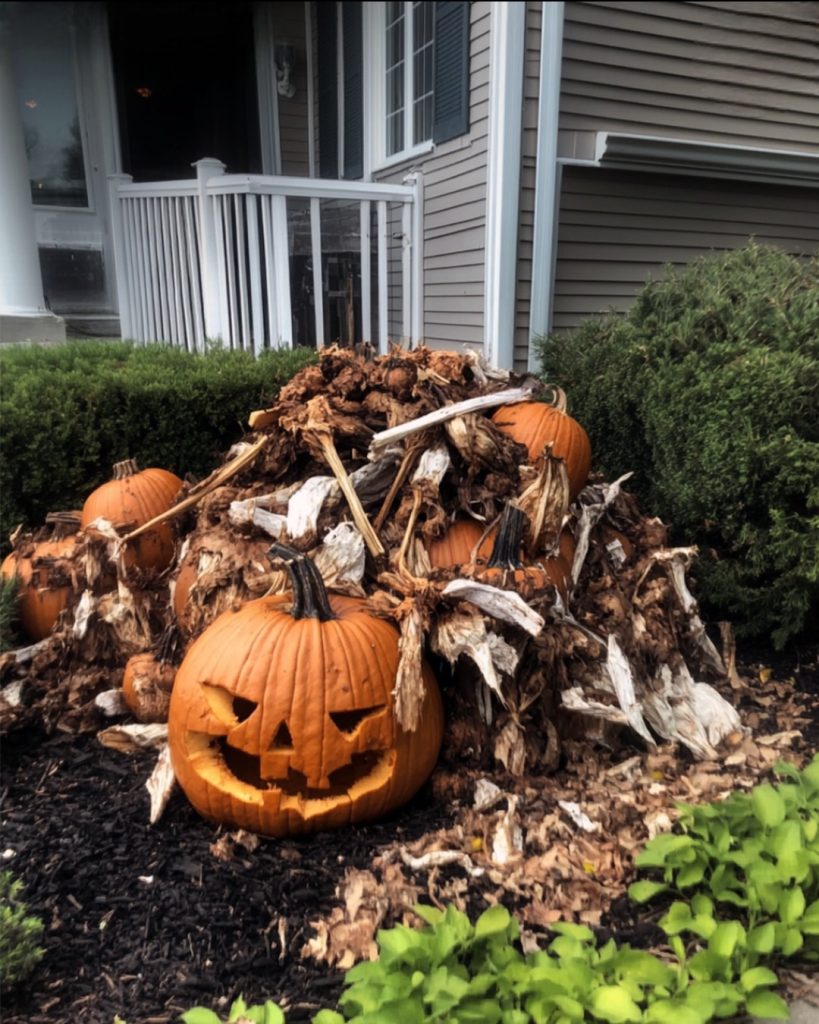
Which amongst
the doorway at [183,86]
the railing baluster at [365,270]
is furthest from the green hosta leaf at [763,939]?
the doorway at [183,86]

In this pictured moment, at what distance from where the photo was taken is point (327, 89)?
307 inches

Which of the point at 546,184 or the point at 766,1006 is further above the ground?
the point at 546,184

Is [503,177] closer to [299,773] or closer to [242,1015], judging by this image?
[299,773]

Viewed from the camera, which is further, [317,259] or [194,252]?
[194,252]

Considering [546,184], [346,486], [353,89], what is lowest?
[346,486]

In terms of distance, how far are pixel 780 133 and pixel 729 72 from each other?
0.65 metres

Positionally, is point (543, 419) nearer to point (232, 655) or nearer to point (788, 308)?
point (788, 308)

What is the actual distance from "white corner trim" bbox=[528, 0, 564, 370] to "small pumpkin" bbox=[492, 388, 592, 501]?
213 cm

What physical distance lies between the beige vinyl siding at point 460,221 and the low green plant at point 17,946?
4.54 m

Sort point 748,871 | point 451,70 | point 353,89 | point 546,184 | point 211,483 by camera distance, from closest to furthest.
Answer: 1. point 748,871
2. point 211,483
3. point 546,184
4. point 451,70
5. point 353,89

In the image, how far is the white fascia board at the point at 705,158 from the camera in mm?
5109

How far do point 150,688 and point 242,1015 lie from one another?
3.94 ft

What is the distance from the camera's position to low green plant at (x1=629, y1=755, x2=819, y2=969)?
5.33 feet

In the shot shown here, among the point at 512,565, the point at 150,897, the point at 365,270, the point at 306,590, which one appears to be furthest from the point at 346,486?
the point at 365,270
